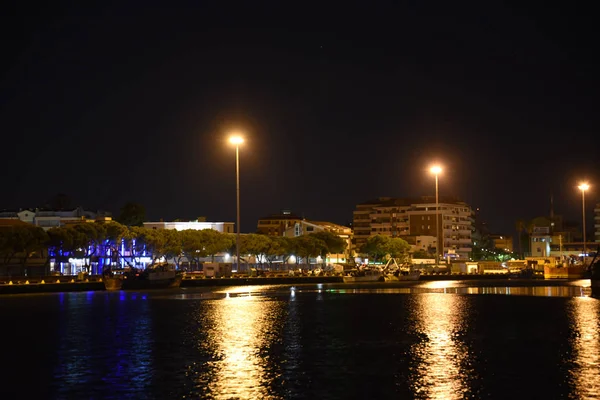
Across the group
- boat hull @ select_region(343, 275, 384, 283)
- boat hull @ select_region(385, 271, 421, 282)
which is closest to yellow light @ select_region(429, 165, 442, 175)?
boat hull @ select_region(385, 271, 421, 282)

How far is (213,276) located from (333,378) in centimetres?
8679

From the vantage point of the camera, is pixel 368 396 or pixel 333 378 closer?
pixel 368 396

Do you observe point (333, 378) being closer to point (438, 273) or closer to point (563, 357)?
point (563, 357)

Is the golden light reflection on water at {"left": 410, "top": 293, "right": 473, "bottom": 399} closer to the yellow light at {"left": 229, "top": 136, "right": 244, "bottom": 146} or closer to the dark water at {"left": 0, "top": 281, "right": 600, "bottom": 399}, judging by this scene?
the dark water at {"left": 0, "top": 281, "right": 600, "bottom": 399}

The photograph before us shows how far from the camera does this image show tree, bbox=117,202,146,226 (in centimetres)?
16200

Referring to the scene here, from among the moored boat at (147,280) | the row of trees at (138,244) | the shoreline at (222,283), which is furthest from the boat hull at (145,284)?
the row of trees at (138,244)

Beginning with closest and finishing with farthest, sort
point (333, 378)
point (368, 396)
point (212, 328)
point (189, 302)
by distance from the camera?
point (368, 396) < point (333, 378) < point (212, 328) < point (189, 302)

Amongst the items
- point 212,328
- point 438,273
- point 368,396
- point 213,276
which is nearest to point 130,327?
point 212,328

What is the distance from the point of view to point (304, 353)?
3173 centimetres

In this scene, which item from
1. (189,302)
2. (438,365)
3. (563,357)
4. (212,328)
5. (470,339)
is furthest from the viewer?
(189,302)

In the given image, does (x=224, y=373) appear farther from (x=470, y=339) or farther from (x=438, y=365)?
(x=470, y=339)

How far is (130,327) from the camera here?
43.6 meters

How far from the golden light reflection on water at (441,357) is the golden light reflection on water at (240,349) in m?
4.46

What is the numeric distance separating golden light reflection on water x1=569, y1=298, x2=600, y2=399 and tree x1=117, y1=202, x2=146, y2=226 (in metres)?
120
